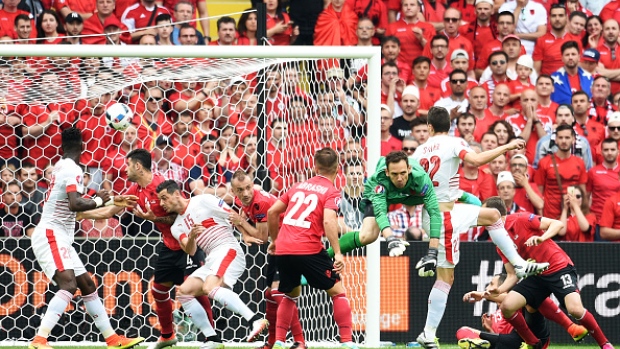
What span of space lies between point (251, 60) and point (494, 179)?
11.5 feet

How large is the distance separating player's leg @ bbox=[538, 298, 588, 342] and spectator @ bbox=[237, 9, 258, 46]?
17.6 ft

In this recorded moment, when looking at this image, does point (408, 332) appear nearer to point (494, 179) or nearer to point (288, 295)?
point (494, 179)

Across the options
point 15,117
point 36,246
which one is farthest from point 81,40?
point 36,246

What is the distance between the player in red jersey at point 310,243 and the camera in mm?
9398

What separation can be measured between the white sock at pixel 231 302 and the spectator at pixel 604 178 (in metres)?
5.28

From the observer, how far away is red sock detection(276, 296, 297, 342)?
952 centimetres

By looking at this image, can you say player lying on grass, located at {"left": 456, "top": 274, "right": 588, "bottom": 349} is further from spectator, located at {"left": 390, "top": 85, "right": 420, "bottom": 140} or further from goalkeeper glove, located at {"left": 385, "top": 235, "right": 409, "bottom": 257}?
spectator, located at {"left": 390, "top": 85, "right": 420, "bottom": 140}

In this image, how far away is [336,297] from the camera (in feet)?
31.4

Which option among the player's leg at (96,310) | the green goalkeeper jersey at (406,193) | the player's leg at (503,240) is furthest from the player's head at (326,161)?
the player's leg at (96,310)

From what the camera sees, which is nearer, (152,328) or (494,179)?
(152,328)

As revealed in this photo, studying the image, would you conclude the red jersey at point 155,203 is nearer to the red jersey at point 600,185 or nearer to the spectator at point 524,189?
the spectator at point 524,189

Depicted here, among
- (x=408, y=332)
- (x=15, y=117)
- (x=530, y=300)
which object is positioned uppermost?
(x=15, y=117)

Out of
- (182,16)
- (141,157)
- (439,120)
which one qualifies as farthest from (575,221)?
(182,16)

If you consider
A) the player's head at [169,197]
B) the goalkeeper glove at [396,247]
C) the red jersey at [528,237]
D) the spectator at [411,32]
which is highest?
the spectator at [411,32]
